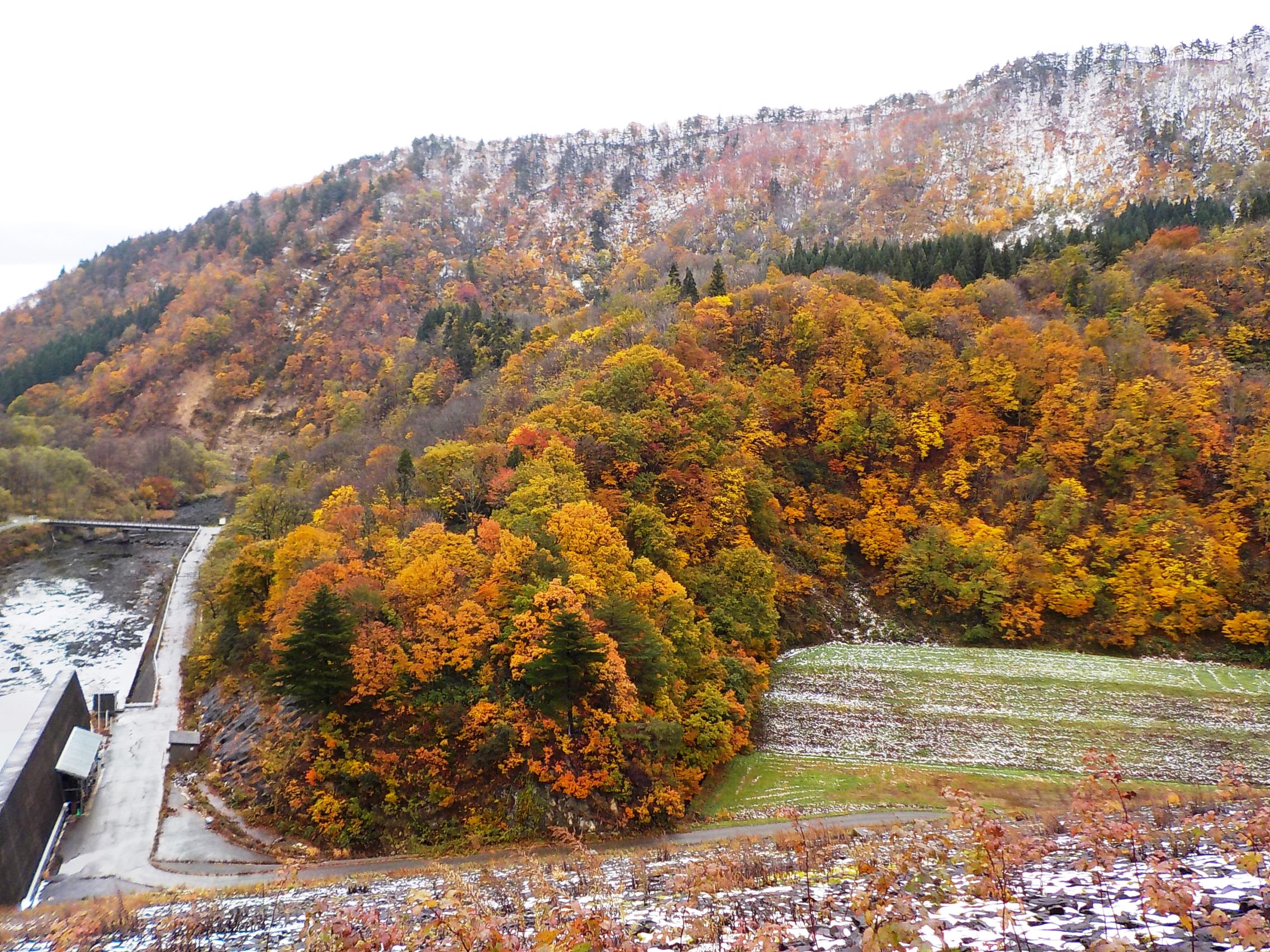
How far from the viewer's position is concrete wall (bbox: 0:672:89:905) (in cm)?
2066

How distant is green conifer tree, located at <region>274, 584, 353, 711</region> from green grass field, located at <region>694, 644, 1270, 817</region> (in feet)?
45.8

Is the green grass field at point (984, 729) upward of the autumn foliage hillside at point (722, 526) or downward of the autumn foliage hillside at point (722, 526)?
downward

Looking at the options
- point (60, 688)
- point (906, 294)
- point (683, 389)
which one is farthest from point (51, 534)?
point (906, 294)

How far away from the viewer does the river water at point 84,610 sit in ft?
135

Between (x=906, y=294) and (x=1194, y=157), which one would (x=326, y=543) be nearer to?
(x=906, y=294)

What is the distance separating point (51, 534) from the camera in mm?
66625

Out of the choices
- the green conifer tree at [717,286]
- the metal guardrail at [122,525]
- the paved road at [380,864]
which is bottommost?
the paved road at [380,864]

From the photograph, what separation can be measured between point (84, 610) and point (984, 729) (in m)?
62.0

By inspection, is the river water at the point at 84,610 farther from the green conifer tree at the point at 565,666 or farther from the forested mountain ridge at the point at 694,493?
the green conifer tree at the point at 565,666

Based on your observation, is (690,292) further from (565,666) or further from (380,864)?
(380,864)

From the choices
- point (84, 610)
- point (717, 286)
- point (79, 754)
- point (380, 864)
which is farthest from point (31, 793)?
point (717, 286)

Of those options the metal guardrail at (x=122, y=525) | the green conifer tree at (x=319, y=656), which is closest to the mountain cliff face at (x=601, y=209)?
the metal guardrail at (x=122, y=525)

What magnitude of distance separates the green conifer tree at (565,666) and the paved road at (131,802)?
12.5 metres

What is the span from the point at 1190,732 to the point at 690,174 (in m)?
151
